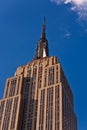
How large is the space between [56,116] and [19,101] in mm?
30289

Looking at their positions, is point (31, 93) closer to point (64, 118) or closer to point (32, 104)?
point (32, 104)

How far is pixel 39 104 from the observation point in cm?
17450

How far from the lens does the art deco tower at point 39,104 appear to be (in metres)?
164

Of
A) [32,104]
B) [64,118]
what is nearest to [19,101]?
[32,104]

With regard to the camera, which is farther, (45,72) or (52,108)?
(45,72)

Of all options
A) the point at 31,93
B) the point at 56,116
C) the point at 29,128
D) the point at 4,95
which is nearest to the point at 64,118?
the point at 56,116

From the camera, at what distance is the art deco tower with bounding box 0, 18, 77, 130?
163500mm

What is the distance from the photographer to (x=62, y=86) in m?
178

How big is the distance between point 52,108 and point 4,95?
41137mm

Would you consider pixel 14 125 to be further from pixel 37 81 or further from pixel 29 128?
pixel 37 81

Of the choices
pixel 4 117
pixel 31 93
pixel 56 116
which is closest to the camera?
pixel 56 116

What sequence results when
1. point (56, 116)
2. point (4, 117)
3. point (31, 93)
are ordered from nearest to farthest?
point (56, 116) < point (4, 117) < point (31, 93)

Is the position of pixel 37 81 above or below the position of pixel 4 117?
above

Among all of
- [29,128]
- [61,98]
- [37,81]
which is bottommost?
[29,128]
